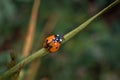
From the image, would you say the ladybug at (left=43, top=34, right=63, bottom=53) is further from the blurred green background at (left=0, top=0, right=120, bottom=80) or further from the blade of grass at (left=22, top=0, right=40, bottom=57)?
the blurred green background at (left=0, top=0, right=120, bottom=80)

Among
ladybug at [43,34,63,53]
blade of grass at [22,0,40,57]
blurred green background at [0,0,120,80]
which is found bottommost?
blurred green background at [0,0,120,80]

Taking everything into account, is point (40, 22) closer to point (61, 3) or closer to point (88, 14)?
point (61, 3)

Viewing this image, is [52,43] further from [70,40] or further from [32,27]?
[70,40]

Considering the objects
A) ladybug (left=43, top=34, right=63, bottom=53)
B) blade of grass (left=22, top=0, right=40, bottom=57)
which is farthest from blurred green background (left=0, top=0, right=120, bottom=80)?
ladybug (left=43, top=34, right=63, bottom=53)

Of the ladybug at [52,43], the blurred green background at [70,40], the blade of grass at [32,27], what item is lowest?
the blurred green background at [70,40]

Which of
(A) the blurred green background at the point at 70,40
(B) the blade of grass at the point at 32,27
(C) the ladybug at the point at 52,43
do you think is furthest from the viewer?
(A) the blurred green background at the point at 70,40

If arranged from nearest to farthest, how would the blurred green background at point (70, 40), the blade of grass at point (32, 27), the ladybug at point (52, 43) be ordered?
the ladybug at point (52, 43) < the blade of grass at point (32, 27) < the blurred green background at point (70, 40)

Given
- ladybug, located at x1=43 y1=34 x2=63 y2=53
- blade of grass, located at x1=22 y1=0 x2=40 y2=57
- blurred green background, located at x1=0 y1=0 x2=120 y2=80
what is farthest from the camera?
blurred green background, located at x1=0 y1=0 x2=120 y2=80

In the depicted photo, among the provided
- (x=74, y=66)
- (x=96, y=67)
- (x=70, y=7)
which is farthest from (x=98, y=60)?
(x=70, y=7)

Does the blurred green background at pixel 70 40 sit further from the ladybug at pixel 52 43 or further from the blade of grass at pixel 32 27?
the ladybug at pixel 52 43

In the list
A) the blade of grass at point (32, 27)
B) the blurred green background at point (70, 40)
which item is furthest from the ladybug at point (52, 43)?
the blurred green background at point (70, 40)
